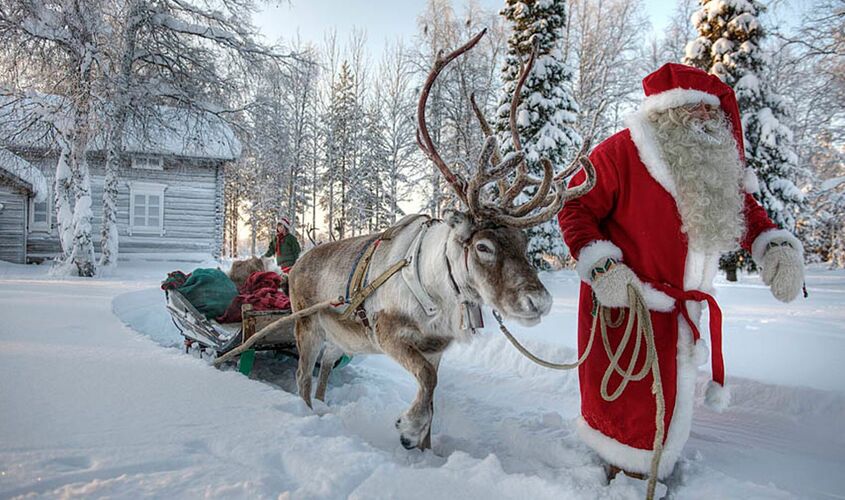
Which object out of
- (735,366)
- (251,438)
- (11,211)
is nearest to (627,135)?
(251,438)

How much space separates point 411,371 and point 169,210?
63.6ft

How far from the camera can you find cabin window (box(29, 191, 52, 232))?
18156mm

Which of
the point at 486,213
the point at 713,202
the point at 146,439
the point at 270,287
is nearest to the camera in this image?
the point at 146,439

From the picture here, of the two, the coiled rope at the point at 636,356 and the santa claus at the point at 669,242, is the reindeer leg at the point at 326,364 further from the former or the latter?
the coiled rope at the point at 636,356

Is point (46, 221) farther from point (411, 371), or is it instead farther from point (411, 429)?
point (411, 429)

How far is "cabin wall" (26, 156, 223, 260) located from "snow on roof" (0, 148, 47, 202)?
1.40 feet

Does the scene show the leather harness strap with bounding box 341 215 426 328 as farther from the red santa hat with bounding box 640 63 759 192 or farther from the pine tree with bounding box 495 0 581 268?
the pine tree with bounding box 495 0 581 268

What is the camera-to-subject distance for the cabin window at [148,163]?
18.6 m

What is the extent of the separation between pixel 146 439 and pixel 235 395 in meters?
0.69

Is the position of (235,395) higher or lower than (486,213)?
lower

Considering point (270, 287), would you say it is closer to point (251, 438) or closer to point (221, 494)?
point (251, 438)

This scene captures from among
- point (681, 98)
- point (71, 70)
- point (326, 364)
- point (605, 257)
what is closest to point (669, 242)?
point (605, 257)

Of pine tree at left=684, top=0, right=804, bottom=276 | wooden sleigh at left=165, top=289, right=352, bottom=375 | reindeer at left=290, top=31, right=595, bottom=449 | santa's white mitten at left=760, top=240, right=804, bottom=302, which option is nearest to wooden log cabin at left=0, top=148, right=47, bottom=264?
wooden sleigh at left=165, top=289, right=352, bottom=375

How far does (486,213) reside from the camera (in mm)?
2701
